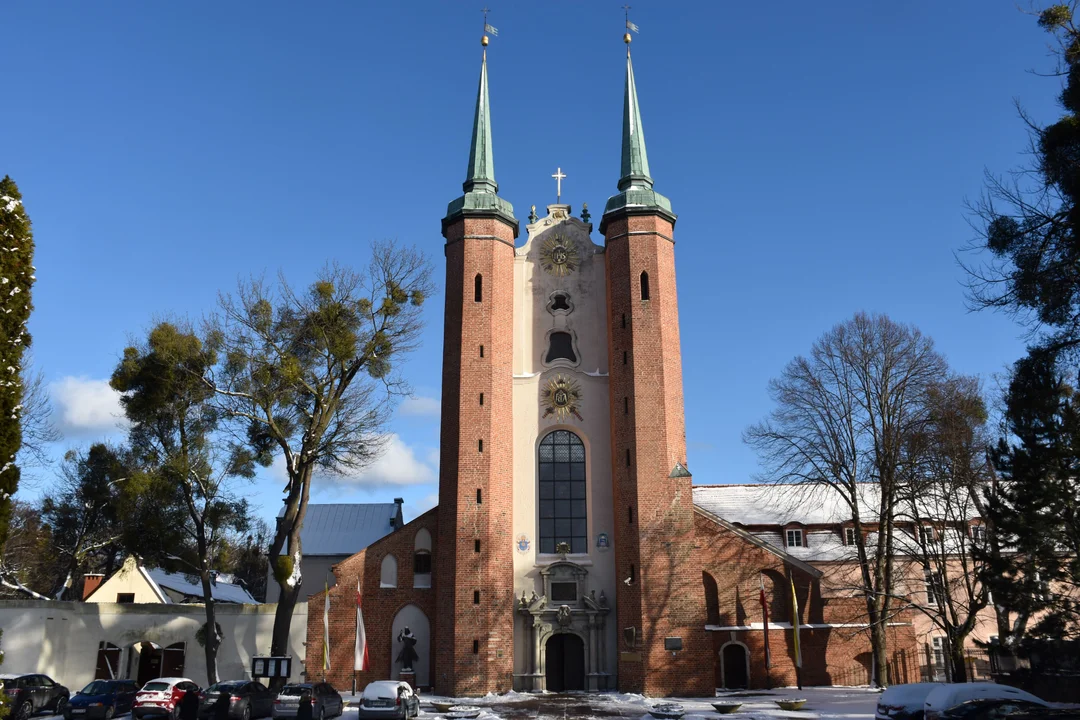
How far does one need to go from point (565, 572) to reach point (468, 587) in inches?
142

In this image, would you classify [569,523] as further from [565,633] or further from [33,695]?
[33,695]

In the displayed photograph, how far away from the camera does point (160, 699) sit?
2233 cm

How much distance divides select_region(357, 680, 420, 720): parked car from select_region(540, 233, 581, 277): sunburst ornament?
57.4 feet

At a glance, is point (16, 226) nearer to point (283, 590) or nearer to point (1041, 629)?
point (283, 590)

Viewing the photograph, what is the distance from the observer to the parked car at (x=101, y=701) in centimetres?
2275

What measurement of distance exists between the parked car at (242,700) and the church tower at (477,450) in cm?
688

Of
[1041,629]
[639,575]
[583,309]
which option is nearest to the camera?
[1041,629]

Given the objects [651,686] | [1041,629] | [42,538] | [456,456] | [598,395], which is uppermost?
[598,395]

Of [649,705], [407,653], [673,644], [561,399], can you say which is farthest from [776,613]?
[407,653]

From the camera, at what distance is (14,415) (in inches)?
570

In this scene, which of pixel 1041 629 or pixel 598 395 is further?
pixel 598 395

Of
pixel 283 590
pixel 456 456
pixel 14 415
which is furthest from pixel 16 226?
pixel 456 456

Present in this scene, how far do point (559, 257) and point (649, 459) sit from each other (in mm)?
9189

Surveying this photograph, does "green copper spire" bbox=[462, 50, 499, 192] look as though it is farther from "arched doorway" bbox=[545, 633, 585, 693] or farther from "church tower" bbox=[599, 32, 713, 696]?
"arched doorway" bbox=[545, 633, 585, 693]
